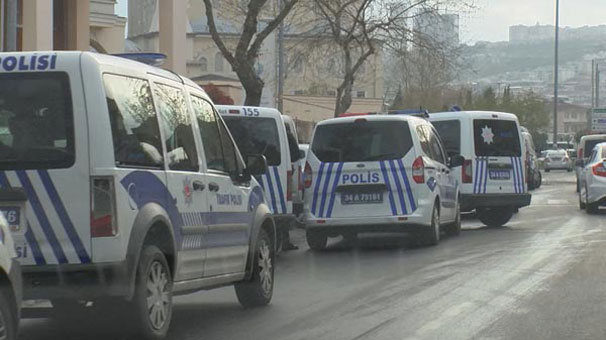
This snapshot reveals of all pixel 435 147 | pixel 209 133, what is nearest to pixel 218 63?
pixel 435 147

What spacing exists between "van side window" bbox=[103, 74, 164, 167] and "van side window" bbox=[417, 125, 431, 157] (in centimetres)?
834

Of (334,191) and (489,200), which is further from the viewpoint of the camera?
(489,200)

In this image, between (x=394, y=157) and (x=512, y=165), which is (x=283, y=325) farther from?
(x=512, y=165)

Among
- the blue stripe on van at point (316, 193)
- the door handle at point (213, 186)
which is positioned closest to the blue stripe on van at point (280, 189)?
the blue stripe on van at point (316, 193)

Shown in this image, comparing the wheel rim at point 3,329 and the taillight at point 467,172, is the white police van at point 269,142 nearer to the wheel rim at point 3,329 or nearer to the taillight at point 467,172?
the taillight at point 467,172

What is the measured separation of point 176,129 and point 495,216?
13.7 m

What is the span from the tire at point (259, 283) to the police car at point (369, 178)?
17.1 feet

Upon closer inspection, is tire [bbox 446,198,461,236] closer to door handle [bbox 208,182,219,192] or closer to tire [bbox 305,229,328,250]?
Answer: tire [bbox 305,229,328,250]

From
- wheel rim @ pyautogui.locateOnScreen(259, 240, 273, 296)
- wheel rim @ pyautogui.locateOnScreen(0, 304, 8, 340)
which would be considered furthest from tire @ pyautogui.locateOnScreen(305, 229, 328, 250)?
wheel rim @ pyautogui.locateOnScreen(0, 304, 8, 340)

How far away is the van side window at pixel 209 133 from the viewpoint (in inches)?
373

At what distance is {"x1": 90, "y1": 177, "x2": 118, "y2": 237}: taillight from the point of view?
7516mm

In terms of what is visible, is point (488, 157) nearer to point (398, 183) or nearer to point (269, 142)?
point (398, 183)

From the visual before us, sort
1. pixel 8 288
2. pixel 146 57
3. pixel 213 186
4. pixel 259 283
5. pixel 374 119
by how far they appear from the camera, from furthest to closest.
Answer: pixel 374 119, pixel 259 283, pixel 146 57, pixel 213 186, pixel 8 288

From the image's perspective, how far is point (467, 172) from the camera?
66.2ft
